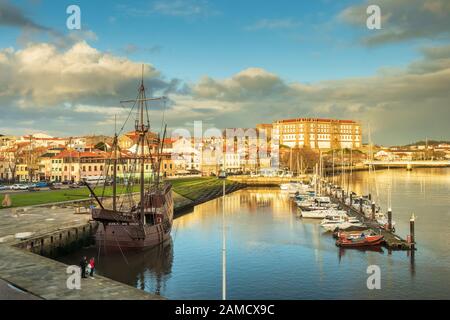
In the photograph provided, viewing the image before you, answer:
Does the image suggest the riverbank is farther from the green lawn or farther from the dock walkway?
the green lawn

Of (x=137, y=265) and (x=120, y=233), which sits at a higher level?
(x=120, y=233)

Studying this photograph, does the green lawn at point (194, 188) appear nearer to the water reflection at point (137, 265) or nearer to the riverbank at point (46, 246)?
the riverbank at point (46, 246)

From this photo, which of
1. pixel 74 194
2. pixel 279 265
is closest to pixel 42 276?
pixel 279 265

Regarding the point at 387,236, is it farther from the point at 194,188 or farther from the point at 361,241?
the point at 194,188

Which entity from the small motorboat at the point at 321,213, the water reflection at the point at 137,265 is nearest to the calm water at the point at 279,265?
the water reflection at the point at 137,265

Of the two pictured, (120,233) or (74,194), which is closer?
(120,233)

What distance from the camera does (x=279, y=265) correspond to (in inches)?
1719

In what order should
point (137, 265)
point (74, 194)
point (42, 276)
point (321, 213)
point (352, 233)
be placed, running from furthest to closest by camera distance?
point (74, 194), point (321, 213), point (352, 233), point (137, 265), point (42, 276)

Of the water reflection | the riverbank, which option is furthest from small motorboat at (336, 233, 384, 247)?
the riverbank

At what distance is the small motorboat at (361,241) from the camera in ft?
166

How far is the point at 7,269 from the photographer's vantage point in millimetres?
31219
